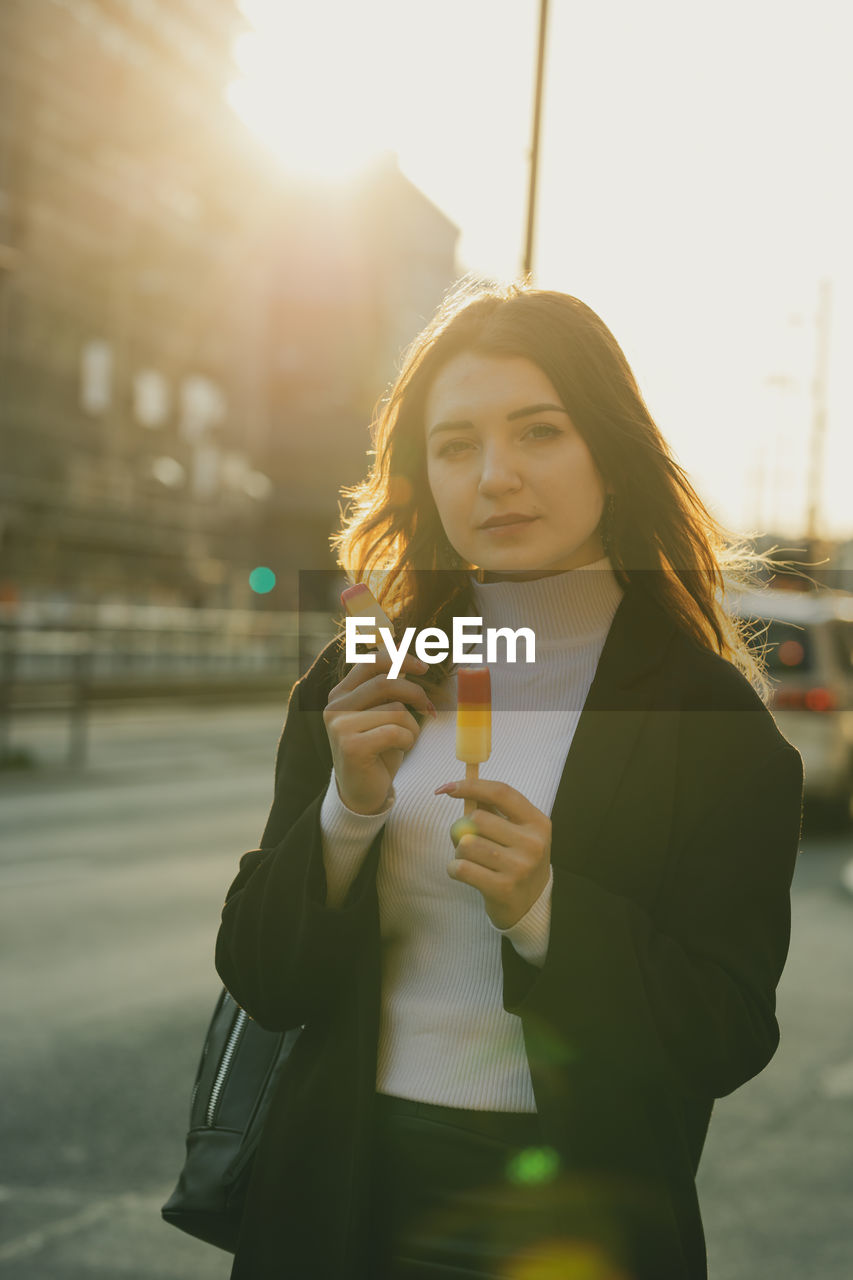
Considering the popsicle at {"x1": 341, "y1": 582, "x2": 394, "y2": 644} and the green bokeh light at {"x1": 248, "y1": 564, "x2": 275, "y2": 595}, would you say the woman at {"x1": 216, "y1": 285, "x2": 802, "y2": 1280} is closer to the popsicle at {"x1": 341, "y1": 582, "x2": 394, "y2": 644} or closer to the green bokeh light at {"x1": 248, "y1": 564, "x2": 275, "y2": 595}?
the popsicle at {"x1": 341, "y1": 582, "x2": 394, "y2": 644}

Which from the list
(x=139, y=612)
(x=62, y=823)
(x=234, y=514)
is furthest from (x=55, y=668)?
(x=234, y=514)

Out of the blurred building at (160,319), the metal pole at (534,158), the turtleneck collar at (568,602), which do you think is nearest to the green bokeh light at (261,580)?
the blurred building at (160,319)

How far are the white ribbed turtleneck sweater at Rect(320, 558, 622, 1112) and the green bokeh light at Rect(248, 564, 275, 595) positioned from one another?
169 feet

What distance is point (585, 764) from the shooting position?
72.2 inches

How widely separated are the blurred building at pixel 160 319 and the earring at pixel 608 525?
117 ft

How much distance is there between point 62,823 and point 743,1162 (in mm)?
7943

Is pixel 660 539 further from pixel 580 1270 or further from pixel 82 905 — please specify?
pixel 82 905

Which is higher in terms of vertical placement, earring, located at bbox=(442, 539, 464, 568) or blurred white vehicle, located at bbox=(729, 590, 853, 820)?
earring, located at bbox=(442, 539, 464, 568)

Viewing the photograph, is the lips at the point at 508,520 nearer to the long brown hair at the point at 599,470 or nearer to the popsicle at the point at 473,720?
the long brown hair at the point at 599,470

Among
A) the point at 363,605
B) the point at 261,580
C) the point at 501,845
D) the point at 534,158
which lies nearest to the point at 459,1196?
the point at 501,845

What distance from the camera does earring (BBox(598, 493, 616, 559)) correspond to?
2074mm

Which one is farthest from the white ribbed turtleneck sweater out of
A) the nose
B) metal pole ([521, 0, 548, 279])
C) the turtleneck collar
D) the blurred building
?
the blurred building

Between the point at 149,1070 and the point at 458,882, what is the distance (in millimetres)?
3956

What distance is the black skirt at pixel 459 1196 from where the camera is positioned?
5.64 feet
